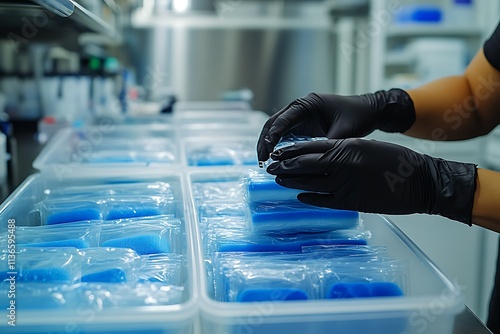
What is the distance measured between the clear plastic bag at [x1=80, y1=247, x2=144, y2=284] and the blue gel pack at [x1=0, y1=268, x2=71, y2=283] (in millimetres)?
27

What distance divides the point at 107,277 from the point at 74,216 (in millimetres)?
278

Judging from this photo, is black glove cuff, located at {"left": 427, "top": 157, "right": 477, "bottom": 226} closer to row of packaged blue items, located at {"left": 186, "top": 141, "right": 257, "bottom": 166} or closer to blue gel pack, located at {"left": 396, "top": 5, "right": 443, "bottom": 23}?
row of packaged blue items, located at {"left": 186, "top": 141, "right": 257, "bottom": 166}

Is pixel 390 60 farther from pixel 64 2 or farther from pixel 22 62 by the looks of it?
pixel 64 2

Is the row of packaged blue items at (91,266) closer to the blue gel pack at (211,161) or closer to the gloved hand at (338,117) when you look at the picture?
the gloved hand at (338,117)

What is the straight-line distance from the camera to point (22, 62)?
2387mm

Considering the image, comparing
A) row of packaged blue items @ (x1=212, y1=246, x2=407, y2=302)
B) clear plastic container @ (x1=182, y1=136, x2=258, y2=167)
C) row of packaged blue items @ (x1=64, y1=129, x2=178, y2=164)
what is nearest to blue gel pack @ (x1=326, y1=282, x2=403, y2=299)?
row of packaged blue items @ (x1=212, y1=246, x2=407, y2=302)

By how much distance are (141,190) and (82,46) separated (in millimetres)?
1890

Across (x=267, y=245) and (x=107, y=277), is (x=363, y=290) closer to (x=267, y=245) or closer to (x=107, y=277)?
(x=267, y=245)

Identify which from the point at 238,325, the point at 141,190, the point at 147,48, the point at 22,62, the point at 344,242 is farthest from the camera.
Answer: the point at 147,48

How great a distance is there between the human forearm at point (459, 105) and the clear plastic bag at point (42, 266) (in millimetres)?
888

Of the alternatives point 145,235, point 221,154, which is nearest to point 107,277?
point 145,235

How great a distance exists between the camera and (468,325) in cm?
64

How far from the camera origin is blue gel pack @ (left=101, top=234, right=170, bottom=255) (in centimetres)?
74

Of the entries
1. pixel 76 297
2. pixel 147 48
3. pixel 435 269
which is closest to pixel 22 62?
pixel 147 48
